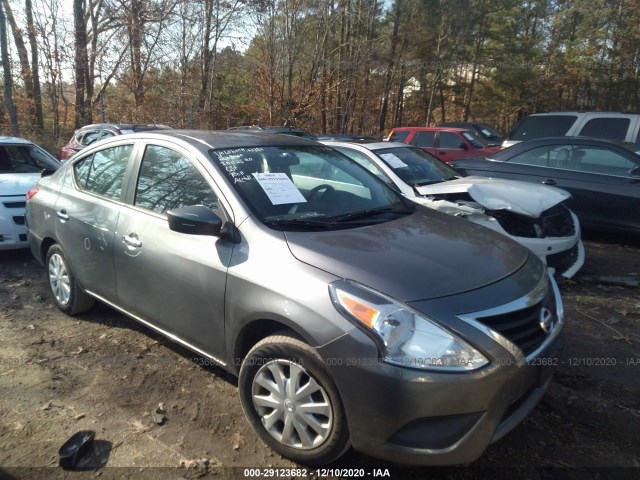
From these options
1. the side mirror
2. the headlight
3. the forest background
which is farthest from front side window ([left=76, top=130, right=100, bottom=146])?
the headlight

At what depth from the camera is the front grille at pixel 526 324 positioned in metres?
2.23

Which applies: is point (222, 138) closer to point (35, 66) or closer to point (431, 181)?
point (431, 181)

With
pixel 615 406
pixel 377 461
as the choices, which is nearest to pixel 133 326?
pixel 377 461

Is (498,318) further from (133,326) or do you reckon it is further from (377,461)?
(133,326)

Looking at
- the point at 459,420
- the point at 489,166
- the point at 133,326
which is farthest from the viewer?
the point at 489,166

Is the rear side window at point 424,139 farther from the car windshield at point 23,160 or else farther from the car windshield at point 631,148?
the car windshield at point 23,160

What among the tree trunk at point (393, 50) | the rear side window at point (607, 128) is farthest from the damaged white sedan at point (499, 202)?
the tree trunk at point (393, 50)

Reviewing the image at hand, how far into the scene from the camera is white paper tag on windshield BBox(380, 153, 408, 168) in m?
5.88

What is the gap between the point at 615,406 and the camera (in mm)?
2998

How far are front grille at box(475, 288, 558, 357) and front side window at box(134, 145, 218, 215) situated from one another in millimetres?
1712

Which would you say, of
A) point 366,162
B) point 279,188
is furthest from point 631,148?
point 279,188

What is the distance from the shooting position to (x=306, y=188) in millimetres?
3215

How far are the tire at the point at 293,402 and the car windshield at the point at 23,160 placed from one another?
573cm

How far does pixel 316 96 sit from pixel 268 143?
1799 cm
